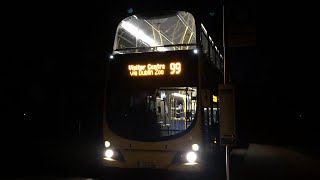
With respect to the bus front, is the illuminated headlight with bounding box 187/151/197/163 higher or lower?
lower

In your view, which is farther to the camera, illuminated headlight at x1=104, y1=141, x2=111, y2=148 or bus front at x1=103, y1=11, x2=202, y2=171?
illuminated headlight at x1=104, y1=141, x2=111, y2=148

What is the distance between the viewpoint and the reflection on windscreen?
326 inches

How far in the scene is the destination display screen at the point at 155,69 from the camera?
818 centimetres

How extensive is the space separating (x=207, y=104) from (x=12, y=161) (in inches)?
376

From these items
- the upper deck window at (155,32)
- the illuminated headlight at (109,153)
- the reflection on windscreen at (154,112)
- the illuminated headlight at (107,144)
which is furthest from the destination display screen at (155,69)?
the illuminated headlight at (109,153)

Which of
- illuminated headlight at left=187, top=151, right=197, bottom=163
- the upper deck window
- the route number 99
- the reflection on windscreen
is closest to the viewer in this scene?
illuminated headlight at left=187, top=151, right=197, bottom=163

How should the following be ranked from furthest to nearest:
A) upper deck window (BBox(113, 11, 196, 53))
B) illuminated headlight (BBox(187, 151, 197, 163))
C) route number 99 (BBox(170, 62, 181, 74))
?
1. upper deck window (BBox(113, 11, 196, 53))
2. route number 99 (BBox(170, 62, 181, 74))
3. illuminated headlight (BBox(187, 151, 197, 163))

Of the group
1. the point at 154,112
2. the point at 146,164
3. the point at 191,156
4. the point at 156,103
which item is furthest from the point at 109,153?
the point at 191,156

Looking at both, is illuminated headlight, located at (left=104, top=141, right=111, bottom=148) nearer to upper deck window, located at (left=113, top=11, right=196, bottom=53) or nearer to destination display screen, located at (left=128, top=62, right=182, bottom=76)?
destination display screen, located at (left=128, top=62, right=182, bottom=76)

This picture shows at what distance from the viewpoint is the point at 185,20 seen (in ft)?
28.7

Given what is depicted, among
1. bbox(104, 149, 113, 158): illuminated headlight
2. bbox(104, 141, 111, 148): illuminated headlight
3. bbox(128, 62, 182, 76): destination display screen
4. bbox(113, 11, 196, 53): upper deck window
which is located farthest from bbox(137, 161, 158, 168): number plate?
bbox(113, 11, 196, 53): upper deck window

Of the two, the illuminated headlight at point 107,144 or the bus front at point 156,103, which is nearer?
the bus front at point 156,103

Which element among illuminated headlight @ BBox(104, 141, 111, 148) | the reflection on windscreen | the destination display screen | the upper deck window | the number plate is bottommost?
the number plate

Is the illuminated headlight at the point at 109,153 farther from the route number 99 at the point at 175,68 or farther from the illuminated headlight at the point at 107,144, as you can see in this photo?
the route number 99 at the point at 175,68
